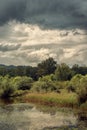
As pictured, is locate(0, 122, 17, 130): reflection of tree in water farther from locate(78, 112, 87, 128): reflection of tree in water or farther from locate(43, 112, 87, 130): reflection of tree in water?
locate(78, 112, 87, 128): reflection of tree in water

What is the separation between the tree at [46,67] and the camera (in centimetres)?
17788

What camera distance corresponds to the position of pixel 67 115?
45.6 m

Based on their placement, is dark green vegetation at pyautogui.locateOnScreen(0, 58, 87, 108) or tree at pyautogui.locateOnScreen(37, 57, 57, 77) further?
tree at pyautogui.locateOnScreen(37, 57, 57, 77)

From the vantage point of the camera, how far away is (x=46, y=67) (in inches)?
7092

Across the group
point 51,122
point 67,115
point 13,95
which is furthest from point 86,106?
point 13,95

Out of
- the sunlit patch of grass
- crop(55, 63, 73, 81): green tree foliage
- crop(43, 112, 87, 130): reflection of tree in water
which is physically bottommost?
crop(43, 112, 87, 130): reflection of tree in water

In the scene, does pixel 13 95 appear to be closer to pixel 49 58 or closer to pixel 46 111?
pixel 46 111

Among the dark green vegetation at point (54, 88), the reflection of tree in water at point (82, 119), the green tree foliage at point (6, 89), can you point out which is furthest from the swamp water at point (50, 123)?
Result: the green tree foliage at point (6, 89)

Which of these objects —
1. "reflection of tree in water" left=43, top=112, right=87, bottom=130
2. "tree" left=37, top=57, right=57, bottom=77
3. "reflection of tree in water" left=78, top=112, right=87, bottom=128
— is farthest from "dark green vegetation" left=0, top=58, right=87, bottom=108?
"tree" left=37, top=57, right=57, bottom=77

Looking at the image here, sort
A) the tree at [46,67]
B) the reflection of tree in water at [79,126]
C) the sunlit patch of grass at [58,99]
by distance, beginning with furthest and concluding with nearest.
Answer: the tree at [46,67]
the sunlit patch of grass at [58,99]
the reflection of tree in water at [79,126]

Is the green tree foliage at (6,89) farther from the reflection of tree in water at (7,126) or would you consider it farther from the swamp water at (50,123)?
the reflection of tree in water at (7,126)

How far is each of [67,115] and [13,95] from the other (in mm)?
38170

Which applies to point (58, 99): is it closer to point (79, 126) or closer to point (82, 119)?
point (82, 119)

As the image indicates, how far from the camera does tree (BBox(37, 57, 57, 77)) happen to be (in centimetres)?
17788
